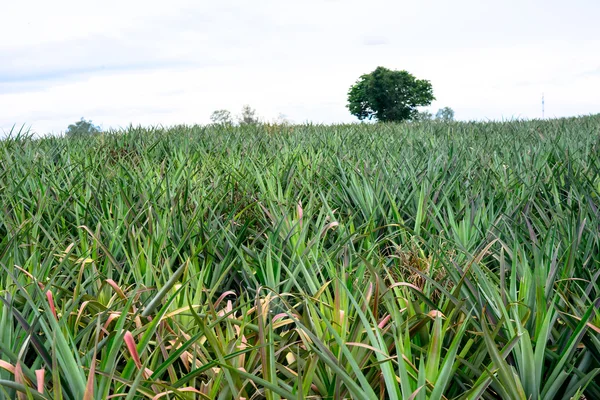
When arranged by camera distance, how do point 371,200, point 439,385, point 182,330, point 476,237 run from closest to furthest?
point 439,385 → point 182,330 → point 476,237 → point 371,200

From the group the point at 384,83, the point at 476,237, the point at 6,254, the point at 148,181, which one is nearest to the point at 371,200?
the point at 476,237

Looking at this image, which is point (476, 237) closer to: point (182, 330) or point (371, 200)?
point (371, 200)

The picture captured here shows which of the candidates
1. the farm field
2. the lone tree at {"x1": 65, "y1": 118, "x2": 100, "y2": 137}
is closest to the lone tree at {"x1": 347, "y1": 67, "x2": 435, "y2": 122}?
the lone tree at {"x1": 65, "y1": 118, "x2": 100, "y2": 137}

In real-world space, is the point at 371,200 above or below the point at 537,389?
above

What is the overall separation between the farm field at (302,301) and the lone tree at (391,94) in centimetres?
4251

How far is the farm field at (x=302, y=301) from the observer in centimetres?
93

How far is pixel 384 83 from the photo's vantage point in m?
43.8

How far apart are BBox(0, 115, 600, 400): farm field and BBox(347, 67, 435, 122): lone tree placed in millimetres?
42514

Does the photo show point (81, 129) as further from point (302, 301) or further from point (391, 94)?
point (391, 94)

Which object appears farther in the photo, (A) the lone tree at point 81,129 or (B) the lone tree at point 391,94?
(B) the lone tree at point 391,94

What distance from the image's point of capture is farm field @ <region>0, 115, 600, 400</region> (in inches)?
36.5

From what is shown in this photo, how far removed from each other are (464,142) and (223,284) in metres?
2.89

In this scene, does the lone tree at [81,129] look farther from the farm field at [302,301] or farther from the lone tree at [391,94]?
the lone tree at [391,94]

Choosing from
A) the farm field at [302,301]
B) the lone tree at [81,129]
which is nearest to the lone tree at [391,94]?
the lone tree at [81,129]
